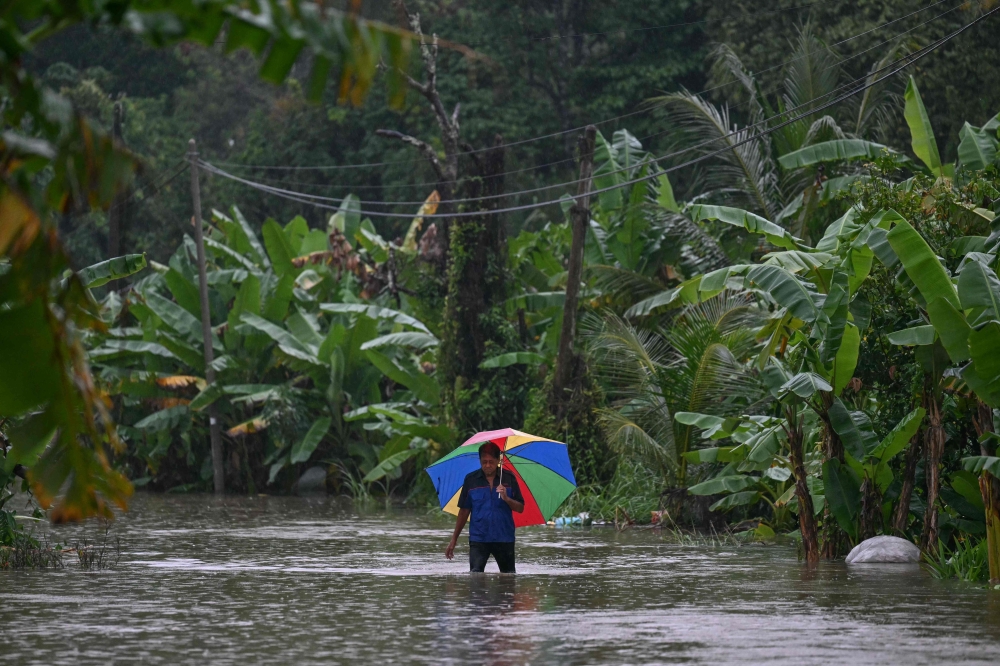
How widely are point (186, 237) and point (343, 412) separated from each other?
5643 millimetres

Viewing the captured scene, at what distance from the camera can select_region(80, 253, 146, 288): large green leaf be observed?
14375 millimetres

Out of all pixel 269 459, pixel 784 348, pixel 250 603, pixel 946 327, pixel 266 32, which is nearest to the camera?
pixel 266 32

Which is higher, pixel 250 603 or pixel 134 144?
pixel 134 144

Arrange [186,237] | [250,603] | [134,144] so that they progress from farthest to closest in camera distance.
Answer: [134,144]
[186,237]
[250,603]

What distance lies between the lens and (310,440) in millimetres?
28234

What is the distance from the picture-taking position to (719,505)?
58.0 feet

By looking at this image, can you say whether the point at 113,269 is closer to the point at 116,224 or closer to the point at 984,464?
the point at 984,464

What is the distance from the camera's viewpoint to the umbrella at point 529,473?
1366cm

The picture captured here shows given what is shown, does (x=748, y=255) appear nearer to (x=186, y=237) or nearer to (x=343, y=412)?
(x=343, y=412)

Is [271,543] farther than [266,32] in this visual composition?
Yes

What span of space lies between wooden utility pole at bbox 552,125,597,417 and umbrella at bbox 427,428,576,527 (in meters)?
10.1

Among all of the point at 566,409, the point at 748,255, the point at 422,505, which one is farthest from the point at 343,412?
the point at 748,255

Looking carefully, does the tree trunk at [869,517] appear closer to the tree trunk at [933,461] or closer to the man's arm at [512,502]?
the tree trunk at [933,461]

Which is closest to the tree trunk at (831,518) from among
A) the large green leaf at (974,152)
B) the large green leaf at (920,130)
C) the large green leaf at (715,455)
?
the large green leaf at (715,455)
